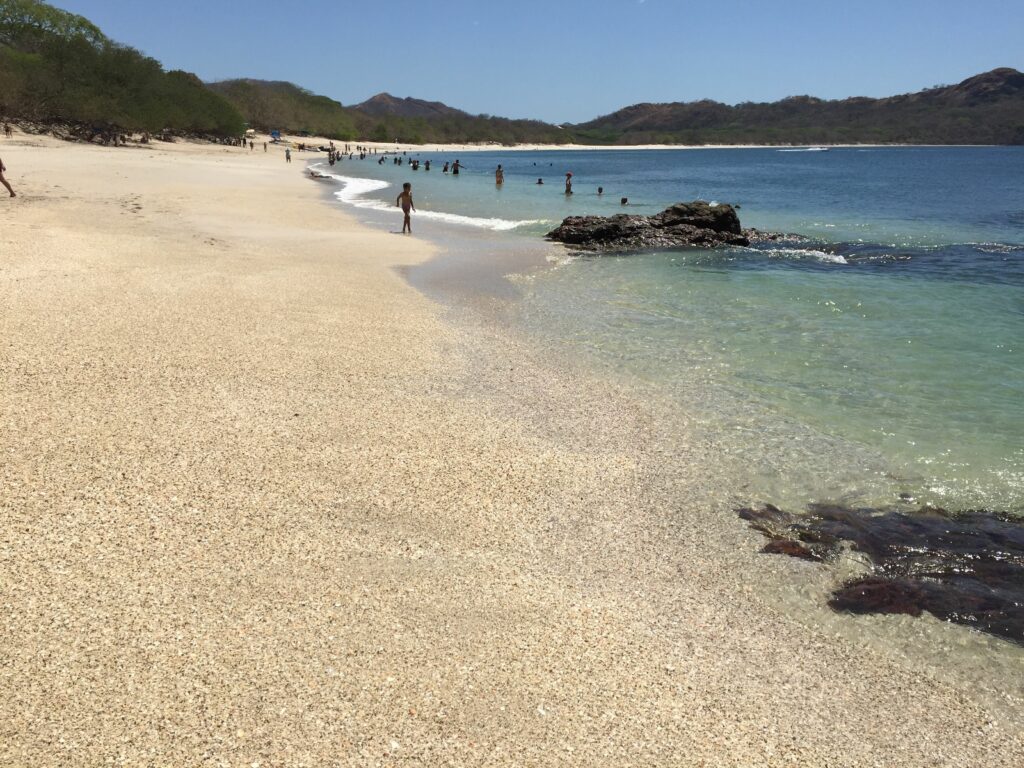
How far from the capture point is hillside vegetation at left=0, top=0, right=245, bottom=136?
5941 centimetres

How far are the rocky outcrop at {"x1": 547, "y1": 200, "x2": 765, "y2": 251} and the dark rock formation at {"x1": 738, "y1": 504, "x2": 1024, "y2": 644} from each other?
17.0 m

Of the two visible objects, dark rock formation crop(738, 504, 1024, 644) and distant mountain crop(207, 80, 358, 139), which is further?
distant mountain crop(207, 80, 358, 139)

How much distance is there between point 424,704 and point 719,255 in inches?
822

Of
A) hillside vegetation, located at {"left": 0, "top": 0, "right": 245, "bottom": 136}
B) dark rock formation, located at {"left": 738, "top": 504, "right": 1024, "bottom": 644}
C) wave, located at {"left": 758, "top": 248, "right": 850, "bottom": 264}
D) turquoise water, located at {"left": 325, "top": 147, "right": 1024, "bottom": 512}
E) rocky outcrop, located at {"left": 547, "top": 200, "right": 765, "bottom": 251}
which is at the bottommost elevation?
dark rock formation, located at {"left": 738, "top": 504, "right": 1024, "bottom": 644}

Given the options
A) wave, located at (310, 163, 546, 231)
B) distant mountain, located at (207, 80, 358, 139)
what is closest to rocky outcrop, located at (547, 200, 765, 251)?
wave, located at (310, 163, 546, 231)

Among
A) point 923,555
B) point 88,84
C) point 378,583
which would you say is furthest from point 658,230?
point 88,84

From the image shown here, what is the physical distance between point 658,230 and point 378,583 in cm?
2194

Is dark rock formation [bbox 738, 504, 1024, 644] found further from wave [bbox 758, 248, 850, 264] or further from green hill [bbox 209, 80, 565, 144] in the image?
green hill [bbox 209, 80, 565, 144]

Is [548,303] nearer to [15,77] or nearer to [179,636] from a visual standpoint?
[179,636]

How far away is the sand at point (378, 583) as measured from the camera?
3.41m

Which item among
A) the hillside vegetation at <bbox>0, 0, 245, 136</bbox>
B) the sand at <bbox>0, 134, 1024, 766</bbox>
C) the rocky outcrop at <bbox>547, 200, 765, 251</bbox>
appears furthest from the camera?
the hillside vegetation at <bbox>0, 0, 245, 136</bbox>

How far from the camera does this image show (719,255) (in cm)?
2208

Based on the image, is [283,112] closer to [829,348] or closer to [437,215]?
[437,215]

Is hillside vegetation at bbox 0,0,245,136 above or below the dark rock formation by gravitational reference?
above
